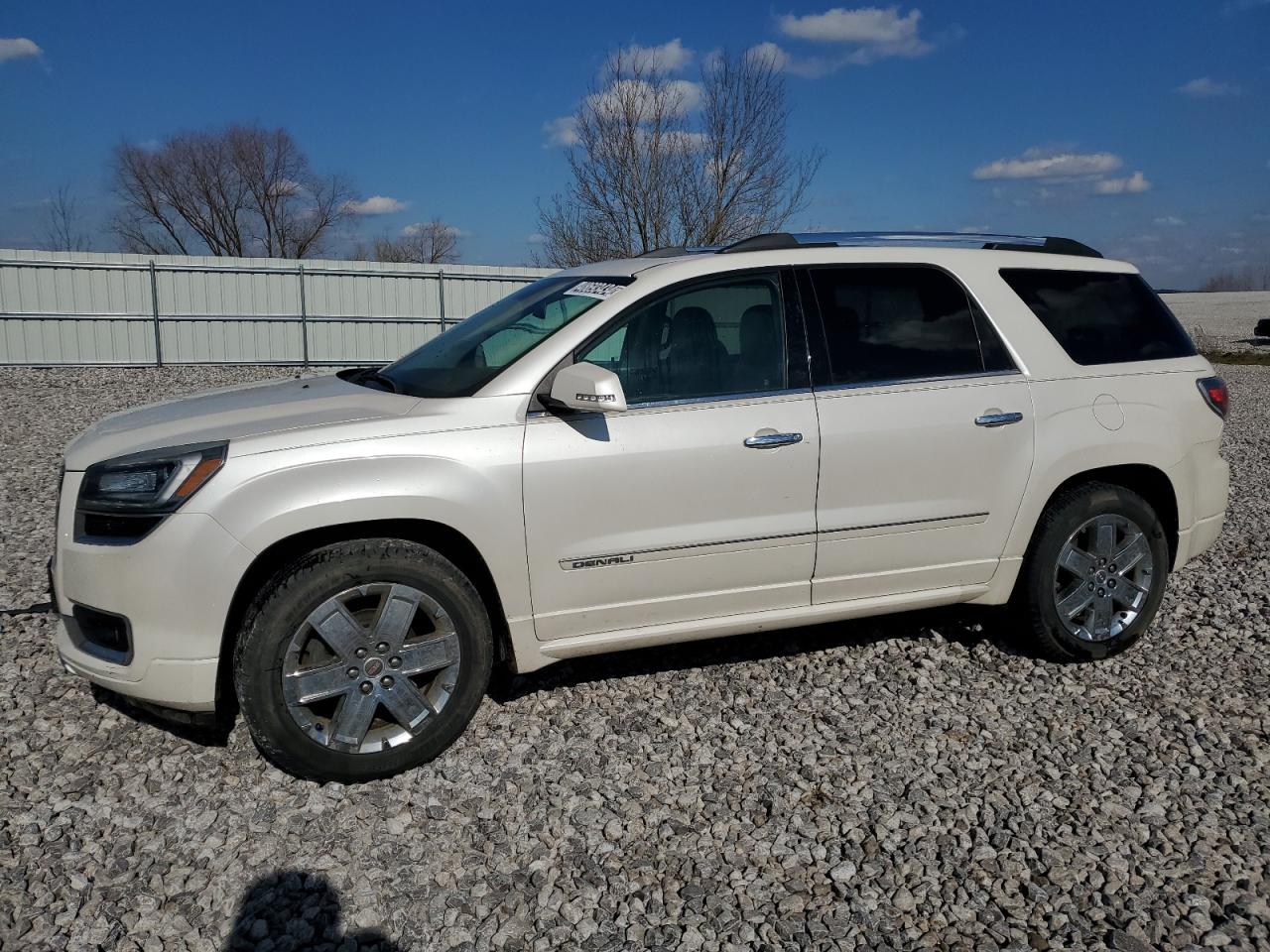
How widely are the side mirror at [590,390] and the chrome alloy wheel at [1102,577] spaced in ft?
7.34

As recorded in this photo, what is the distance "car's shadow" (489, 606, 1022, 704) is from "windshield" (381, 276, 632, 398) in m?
1.36

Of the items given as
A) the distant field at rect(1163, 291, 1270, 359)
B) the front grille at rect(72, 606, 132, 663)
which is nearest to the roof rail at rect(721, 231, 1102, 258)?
the front grille at rect(72, 606, 132, 663)

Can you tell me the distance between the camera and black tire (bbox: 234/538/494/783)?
10.9 feet

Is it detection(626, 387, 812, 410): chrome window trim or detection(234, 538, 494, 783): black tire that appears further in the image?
detection(626, 387, 812, 410): chrome window trim

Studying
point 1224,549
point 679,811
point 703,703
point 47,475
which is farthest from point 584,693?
point 47,475

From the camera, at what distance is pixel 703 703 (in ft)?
13.7

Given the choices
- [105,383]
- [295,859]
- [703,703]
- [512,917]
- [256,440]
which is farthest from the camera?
[105,383]

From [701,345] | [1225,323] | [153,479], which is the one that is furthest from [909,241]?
[1225,323]

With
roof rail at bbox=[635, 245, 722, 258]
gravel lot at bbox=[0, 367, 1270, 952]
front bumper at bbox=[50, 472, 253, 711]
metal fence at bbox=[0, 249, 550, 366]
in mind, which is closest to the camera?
gravel lot at bbox=[0, 367, 1270, 952]

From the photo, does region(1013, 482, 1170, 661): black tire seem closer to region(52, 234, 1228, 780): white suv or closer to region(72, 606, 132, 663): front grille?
region(52, 234, 1228, 780): white suv

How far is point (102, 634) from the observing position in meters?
3.42

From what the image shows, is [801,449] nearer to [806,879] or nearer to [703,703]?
Result: [703,703]

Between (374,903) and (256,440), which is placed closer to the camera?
(374,903)

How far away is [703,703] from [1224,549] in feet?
14.6
